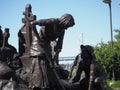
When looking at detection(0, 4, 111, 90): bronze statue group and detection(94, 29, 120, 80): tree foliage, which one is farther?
detection(94, 29, 120, 80): tree foliage

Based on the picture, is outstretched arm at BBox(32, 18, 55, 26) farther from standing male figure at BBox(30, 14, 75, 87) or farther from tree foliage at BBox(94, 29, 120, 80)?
tree foliage at BBox(94, 29, 120, 80)

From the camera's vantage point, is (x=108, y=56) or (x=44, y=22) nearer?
(x=44, y=22)

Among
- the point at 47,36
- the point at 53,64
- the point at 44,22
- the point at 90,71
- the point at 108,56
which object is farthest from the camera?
the point at 108,56

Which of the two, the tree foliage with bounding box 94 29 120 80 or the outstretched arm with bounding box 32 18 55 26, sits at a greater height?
the outstretched arm with bounding box 32 18 55 26

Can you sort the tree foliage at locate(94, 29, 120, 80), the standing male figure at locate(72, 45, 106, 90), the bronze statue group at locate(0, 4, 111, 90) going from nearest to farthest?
the bronze statue group at locate(0, 4, 111, 90) < the standing male figure at locate(72, 45, 106, 90) < the tree foliage at locate(94, 29, 120, 80)

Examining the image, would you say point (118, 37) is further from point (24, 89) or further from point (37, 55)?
point (24, 89)

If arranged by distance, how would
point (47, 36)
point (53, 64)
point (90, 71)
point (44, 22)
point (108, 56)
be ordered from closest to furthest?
point (44, 22) < point (90, 71) < point (53, 64) < point (47, 36) < point (108, 56)

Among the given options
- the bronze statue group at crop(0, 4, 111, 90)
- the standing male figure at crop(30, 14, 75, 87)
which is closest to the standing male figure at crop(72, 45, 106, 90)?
the bronze statue group at crop(0, 4, 111, 90)

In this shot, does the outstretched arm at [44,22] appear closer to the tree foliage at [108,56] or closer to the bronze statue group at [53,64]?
the bronze statue group at [53,64]

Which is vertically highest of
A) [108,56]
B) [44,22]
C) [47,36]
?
[44,22]

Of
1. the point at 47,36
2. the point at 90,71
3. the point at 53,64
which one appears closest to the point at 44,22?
the point at 47,36

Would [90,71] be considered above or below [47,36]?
below

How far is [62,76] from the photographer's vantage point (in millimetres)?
13133

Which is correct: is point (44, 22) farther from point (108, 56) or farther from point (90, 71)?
point (108, 56)
